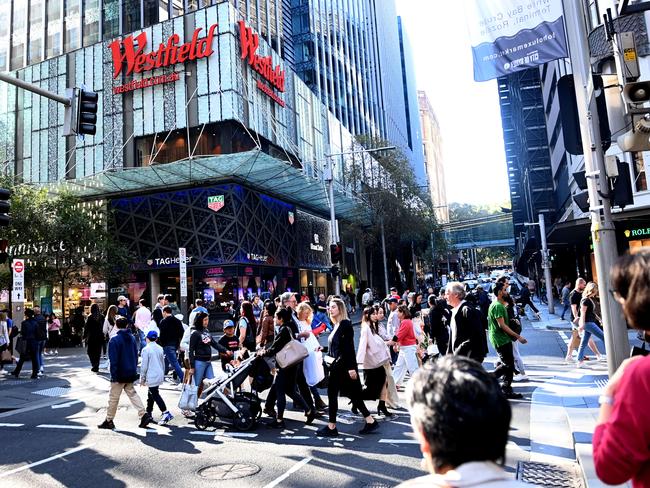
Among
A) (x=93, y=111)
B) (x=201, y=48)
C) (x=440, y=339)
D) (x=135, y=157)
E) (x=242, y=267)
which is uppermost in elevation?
(x=201, y=48)

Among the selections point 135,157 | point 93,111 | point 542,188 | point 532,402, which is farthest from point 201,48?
point 542,188

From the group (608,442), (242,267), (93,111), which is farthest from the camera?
(242,267)

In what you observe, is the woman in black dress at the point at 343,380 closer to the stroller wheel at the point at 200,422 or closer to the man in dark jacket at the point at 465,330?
the man in dark jacket at the point at 465,330

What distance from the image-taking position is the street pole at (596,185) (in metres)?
6.23

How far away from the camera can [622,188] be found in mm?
6375

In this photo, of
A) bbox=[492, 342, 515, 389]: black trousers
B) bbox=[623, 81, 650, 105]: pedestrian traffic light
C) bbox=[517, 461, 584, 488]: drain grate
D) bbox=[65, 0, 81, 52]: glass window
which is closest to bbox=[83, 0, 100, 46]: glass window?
bbox=[65, 0, 81, 52]: glass window

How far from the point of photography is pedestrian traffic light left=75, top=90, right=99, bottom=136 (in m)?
10.5

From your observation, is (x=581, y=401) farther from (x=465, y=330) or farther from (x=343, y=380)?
(x=343, y=380)

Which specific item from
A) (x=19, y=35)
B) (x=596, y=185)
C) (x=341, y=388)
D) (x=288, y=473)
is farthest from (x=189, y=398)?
(x=19, y=35)

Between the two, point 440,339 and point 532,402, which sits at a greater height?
point 440,339

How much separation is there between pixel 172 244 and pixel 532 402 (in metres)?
25.1

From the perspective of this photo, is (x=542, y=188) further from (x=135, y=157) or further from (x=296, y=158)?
(x=135, y=157)

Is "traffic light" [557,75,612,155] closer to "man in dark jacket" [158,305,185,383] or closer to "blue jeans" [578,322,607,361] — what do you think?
"blue jeans" [578,322,607,361]

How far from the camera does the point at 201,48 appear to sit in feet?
97.5
